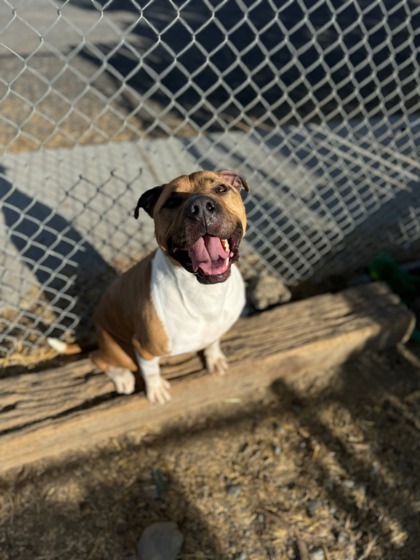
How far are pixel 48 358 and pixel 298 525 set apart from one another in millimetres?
1965

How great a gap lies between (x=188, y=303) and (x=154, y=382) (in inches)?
28.6

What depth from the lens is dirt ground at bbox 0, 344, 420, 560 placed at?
2.59m

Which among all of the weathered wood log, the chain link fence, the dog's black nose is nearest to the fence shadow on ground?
the chain link fence

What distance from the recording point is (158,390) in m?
2.83

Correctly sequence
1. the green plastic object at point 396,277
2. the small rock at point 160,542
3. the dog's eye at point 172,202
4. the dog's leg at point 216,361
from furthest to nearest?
1. the green plastic object at point 396,277
2. the dog's leg at point 216,361
3. the small rock at point 160,542
4. the dog's eye at point 172,202

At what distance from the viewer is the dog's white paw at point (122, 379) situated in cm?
286

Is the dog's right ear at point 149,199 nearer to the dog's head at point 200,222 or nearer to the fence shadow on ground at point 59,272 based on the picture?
the dog's head at point 200,222

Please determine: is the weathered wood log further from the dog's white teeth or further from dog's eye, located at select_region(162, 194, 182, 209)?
dog's eye, located at select_region(162, 194, 182, 209)

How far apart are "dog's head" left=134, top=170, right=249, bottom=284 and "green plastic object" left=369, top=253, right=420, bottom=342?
212cm

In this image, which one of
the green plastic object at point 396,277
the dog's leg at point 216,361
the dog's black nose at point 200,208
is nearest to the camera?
the dog's black nose at point 200,208

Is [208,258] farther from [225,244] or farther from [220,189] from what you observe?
[220,189]

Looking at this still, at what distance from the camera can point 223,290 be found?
230 centimetres

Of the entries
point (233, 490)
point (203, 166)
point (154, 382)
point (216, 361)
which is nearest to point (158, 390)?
point (154, 382)

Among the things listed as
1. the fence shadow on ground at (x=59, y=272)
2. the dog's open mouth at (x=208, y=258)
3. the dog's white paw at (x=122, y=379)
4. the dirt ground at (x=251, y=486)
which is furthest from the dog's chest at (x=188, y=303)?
the fence shadow on ground at (x=59, y=272)
